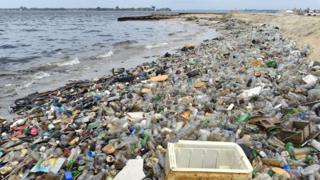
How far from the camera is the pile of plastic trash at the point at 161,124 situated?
5.44 meters

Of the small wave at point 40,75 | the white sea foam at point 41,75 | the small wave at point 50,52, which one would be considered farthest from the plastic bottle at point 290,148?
the small wave at point 50,52

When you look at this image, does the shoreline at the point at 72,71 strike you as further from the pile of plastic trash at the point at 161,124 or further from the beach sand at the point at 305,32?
the beach sand at the point at 305,32

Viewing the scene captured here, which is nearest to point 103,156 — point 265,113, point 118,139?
point 118,139

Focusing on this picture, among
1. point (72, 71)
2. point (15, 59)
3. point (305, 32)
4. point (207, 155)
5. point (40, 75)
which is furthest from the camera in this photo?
point (305, 32)

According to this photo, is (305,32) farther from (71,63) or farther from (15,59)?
(15,59)

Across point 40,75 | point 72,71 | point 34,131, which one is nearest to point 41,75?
point 40,75

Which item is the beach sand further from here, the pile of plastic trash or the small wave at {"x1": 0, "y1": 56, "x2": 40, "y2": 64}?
the small wave at {"x1": 0, "y1": 56, "x2": 40, "y2": 64}

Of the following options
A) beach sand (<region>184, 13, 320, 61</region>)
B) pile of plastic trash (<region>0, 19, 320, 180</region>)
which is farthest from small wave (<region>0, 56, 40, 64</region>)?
beach sand (<region>184, 13, 320, 61</region>)

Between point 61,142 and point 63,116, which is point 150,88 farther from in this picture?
point 61,142

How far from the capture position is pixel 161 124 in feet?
22.5

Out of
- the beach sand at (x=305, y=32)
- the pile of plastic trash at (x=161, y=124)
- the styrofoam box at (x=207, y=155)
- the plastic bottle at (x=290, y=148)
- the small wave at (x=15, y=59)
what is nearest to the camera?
the styrofoam box at (x=207, y=155)

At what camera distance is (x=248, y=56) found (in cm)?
1440

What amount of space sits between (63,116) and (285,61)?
24.9 ft

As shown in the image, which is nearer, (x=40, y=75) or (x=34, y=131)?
(x=34, y=131)
